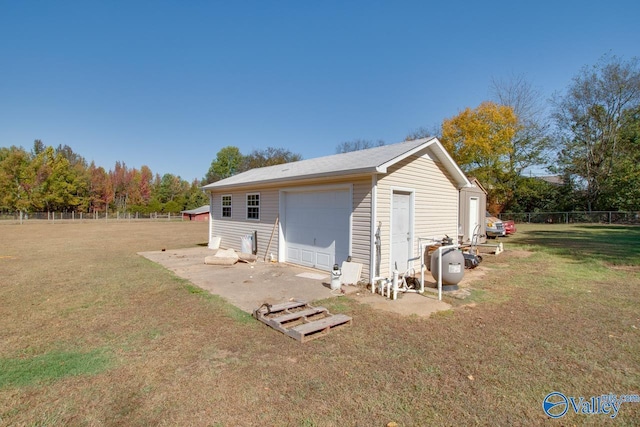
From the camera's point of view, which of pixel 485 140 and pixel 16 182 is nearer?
pixel 485 140

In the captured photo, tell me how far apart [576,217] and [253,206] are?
109 feet

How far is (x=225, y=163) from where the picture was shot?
65.7 metres

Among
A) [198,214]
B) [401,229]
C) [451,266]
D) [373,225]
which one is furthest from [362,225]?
Result: [198,214]

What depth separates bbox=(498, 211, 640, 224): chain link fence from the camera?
26562 mm

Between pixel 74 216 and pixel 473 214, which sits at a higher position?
pixel 473 214

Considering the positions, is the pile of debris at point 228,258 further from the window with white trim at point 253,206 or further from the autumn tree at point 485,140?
the autumn tree at point 485,140

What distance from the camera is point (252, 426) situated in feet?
7.78

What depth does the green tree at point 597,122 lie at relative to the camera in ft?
88.3

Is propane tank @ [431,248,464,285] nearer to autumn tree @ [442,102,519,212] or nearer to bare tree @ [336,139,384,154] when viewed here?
autumn tree @ [442,102,519,212]

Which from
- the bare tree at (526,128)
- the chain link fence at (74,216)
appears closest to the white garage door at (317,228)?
the bare tree at (526,128)

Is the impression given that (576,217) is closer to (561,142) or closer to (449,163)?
(561,142)

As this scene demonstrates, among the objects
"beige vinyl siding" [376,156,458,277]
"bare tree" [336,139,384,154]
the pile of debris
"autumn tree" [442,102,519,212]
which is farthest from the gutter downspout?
"bare tree" [336,139,384,154]

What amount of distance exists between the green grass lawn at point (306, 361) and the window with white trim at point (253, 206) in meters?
4.88

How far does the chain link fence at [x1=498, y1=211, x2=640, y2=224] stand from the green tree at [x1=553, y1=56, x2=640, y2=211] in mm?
1177
